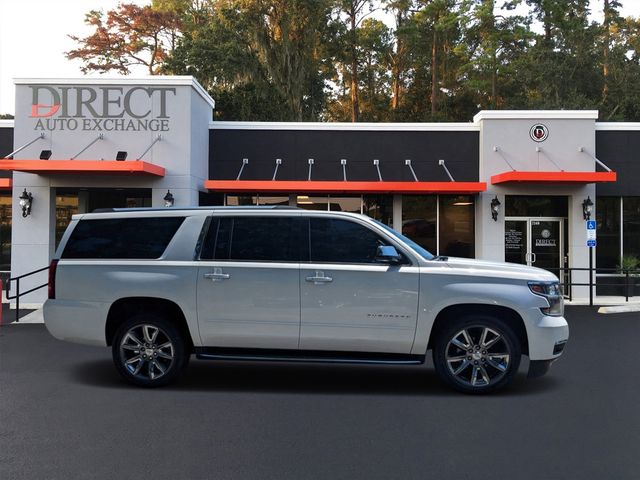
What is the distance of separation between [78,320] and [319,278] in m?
2.89

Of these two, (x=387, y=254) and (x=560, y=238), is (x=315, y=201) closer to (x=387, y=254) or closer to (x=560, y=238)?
(x=560, y=238)

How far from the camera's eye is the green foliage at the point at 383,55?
2994 cm

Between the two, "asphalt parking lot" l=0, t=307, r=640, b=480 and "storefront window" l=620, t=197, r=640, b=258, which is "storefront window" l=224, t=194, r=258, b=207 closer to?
"asphalt parking lot" l=0, t=307, r=640, b=480

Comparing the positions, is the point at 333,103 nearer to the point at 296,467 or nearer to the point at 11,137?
the point at 11,137

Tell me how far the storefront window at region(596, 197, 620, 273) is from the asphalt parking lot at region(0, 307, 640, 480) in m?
11.4

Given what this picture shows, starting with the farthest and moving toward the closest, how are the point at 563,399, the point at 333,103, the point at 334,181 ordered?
the point at 333,103 → the point at 334,181 → the point at 563,399

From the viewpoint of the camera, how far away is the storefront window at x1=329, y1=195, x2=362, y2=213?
1872cm

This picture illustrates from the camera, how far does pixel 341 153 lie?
1864 centimetres

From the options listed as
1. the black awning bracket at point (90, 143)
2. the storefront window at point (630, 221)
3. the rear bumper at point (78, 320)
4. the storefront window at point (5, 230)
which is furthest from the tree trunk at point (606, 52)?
the rear bumper at point (78, 320)

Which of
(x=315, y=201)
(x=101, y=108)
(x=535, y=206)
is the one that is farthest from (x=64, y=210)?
(x=535, y=206)

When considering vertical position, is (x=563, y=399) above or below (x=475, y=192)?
below

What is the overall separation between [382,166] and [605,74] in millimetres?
25762

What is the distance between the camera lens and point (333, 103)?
42719 millimetres

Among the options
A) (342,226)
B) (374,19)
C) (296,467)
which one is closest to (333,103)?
(374,19)
